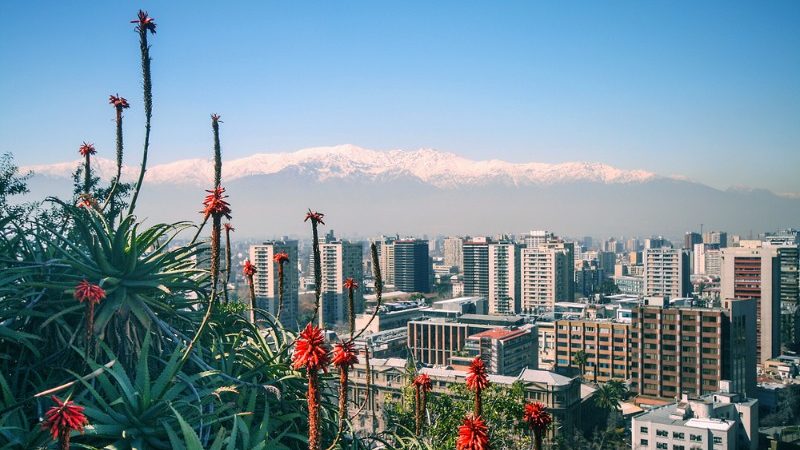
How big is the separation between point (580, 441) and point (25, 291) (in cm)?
3187

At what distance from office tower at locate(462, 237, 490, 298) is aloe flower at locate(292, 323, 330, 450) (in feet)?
300

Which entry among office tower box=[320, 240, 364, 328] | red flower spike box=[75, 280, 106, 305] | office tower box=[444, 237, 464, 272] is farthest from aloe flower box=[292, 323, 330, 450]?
office tower box=[444, 237, 464, 272]

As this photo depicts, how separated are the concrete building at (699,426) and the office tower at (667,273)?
57411 millimetres

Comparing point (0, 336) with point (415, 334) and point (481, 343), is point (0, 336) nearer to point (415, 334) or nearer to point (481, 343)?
point (481, 343)

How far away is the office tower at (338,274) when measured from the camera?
82806 millimetres

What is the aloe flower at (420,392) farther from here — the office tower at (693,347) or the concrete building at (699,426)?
the office tower at (693,347)

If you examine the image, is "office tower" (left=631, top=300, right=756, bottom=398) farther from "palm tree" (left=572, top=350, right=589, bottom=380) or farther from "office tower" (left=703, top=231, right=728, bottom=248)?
"office tower" (left=703, top=231, right=728, bottom=248)

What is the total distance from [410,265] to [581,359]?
63340 millimetres

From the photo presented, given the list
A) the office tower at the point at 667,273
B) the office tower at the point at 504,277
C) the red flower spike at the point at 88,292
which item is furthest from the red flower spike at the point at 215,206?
the office tower at the point at 667,273

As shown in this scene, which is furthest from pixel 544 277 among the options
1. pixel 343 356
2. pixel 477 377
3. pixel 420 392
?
pixel 343 356

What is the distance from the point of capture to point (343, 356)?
4934 millimetres

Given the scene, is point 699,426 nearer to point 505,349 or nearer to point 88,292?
point 505,349

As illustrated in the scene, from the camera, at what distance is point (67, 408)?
339 cm

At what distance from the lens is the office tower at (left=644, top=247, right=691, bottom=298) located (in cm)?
8919
